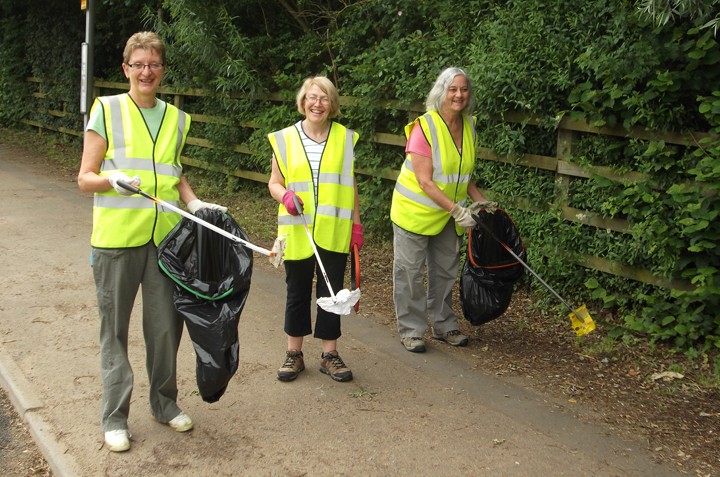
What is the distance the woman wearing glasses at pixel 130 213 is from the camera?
387 cm

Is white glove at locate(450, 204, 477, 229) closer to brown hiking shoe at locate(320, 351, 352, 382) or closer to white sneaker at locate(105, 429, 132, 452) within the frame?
brown hiking shoe at locate(320, 351, 352, 382)

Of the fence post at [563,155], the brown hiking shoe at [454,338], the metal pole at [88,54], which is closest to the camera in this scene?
the brown hiking shoe at [454,338]

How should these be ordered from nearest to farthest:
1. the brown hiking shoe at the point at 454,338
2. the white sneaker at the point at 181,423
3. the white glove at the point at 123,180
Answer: the white glove at the point at 123,180 → the white sneaker at the point at 181,423 → the brown hiking shoe at the point at 454,338

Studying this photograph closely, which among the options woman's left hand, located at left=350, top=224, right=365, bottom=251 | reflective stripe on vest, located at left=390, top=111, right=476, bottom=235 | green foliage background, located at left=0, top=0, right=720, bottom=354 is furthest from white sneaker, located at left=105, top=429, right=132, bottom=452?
green foliage background, located at left=0, top=0, right=720, bottom=354

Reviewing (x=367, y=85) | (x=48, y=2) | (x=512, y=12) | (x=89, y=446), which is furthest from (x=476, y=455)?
(x=48, y=2)

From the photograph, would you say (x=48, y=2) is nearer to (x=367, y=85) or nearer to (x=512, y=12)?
(x=367, y=85)

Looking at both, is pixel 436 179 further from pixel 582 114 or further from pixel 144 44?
pixel 144 44

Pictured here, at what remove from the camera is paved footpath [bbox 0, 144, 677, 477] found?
12.9ft

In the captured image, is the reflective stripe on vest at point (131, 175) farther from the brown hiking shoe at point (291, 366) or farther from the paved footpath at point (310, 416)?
the brown hiking shoe at point (291, 366)

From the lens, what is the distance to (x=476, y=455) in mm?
4031

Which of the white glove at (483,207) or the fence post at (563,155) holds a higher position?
the fence post at (563,155)

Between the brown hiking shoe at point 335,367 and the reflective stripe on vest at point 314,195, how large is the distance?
69 centimetres

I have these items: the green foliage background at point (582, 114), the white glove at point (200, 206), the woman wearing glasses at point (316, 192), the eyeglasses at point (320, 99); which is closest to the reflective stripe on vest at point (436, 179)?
the woman wearing glasses at point (316, 192)

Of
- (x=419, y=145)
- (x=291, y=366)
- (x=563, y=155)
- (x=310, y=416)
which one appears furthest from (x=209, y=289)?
(x=563, y=155)
